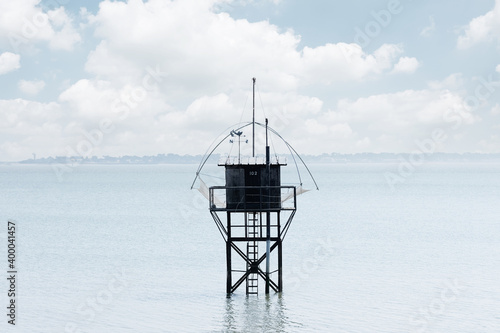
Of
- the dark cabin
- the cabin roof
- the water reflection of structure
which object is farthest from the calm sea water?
the cabin roof

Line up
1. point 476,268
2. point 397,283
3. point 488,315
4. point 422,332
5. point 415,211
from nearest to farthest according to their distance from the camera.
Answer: point 422,332
point 488,315
point 397,283
point 476,268
point 415,211

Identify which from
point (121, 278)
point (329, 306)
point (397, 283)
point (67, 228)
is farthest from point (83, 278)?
point (67, 228)

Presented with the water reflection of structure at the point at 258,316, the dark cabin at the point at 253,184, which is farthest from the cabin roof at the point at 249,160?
the water reflection of structure at the point at 258,316

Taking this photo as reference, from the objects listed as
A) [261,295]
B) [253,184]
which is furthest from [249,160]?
[261,295]

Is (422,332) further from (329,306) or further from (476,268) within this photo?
(476,268)

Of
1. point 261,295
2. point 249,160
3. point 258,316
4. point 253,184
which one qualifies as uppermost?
point 249,160

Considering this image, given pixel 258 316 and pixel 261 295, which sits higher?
pixel 261 295

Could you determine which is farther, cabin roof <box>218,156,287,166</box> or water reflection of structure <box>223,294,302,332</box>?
cabin roof <box>218,156,287,166</box>

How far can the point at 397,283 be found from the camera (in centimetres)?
3859

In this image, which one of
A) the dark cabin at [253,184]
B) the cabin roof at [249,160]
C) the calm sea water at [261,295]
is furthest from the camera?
the cabin roof at [249,160]

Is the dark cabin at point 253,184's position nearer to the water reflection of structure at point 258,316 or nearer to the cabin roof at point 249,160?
the cabin roof at point 249,160

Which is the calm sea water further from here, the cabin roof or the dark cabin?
the cabin roof

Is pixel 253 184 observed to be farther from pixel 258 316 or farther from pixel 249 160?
pixel 258 316

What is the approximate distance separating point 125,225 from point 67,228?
23.2 ft
